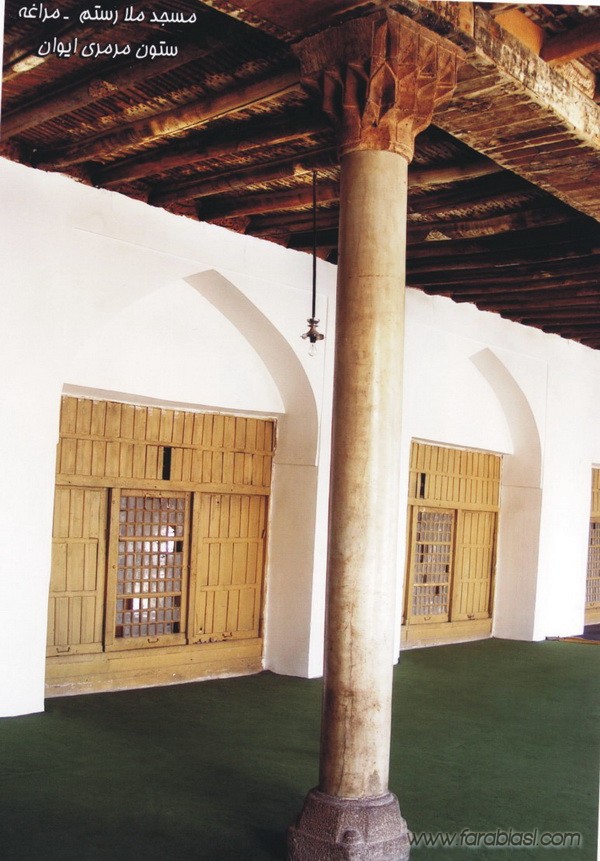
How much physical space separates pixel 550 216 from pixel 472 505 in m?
6.13

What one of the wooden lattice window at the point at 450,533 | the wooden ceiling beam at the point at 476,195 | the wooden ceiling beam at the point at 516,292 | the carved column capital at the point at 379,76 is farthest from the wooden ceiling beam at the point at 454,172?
the wooden lattice window at the point at 450,533

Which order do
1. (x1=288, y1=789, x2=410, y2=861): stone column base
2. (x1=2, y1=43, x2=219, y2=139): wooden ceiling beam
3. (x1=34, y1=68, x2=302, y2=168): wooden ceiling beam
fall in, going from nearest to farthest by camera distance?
(x1=288, y1=789, x2=410, y2=861): stone column base < (x1=2, y1=43, x2=219, y2=139): wooden ceiling beam < (x1=34, y1=68, x2=302, y2=168): wooden ceiling beam

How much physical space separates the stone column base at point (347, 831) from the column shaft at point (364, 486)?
0.06 metres

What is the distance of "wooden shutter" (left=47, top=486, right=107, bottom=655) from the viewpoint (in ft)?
28.3

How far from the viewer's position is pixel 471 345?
12.7 meters

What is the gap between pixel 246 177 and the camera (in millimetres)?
7949

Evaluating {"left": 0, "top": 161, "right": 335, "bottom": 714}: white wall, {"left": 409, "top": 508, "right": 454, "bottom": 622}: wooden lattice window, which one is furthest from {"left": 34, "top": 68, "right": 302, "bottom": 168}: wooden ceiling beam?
{"left": 409, "top": 508, "right": 454, "bottom": 622}: wooden lattice window

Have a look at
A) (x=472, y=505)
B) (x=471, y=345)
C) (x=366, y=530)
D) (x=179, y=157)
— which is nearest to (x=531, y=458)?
(x=472, y=505)

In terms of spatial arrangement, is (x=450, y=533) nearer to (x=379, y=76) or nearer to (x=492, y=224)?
(x=492, y=224)

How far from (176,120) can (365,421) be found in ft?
9.69

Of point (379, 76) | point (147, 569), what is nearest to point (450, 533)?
point (147, 569)

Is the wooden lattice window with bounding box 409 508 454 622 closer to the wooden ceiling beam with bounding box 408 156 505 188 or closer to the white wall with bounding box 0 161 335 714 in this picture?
the white wall with bounding box 0 161 335 714

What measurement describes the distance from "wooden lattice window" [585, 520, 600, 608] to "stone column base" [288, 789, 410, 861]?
465 inches

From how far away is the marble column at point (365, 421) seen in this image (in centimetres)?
503
